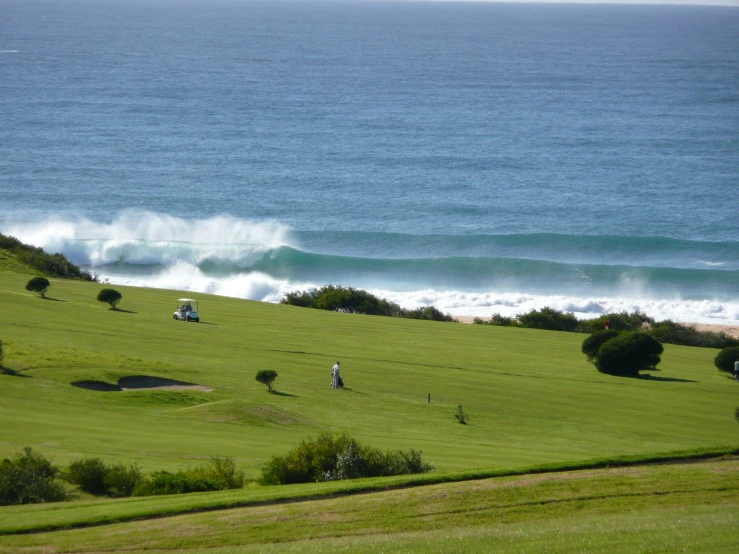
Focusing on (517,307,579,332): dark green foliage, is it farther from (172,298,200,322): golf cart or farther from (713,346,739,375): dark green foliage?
(172,298,200,322): golf cart

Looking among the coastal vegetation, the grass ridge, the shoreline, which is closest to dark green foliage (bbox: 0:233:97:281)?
the shoreline

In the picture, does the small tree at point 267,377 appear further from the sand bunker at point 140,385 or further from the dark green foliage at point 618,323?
the dark green foliage at point 618,323

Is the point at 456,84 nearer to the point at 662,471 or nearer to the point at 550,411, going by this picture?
the point at 550,411

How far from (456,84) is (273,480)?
13845 centimetres

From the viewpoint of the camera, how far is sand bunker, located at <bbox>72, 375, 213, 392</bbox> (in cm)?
2933

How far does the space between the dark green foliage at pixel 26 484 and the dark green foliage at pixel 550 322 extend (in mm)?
33819

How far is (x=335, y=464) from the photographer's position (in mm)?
21219

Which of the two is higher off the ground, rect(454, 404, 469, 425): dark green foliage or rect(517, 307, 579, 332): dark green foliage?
rect(517, 307, 579, 332): dark green foliage

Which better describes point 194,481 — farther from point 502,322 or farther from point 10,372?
point 502,322

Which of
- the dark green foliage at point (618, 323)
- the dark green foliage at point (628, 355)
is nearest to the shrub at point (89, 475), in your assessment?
the dark green foliage at point (628, 355)

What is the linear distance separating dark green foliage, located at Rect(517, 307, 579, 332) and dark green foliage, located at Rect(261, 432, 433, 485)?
1166 inches

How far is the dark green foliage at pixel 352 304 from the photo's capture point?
52.3 meters

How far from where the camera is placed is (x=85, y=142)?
108 metres

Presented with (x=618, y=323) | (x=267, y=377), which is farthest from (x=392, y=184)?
(x=267, y=377)
